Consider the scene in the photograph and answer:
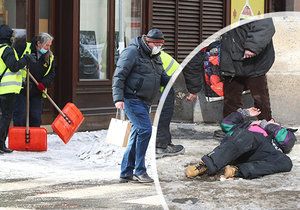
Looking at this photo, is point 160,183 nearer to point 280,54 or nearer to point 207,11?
point 280,54

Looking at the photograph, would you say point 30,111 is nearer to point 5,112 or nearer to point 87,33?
point 5,112

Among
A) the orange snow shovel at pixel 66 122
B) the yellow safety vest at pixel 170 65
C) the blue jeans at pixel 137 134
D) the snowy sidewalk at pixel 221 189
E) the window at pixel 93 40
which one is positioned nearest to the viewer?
the snowy sidewalk at pixel 221 189

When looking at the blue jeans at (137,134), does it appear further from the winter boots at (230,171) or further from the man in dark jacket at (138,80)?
the winter boots at (230,171)

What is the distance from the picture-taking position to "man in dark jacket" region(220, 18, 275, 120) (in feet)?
7.03

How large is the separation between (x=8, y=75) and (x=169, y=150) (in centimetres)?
721

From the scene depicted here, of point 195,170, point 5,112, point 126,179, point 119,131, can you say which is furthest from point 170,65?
point 5,112

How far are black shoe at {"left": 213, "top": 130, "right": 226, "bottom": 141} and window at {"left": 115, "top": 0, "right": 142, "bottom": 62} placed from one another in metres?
10.8

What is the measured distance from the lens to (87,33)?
1238cm

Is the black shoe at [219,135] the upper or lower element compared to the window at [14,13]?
lower

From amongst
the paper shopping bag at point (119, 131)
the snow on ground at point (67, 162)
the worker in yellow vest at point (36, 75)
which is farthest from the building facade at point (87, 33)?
the paper shopping bag at point (119, 131)

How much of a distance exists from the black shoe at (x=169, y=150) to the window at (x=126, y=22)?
34.8 ft

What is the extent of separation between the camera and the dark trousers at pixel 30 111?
9.80 meters

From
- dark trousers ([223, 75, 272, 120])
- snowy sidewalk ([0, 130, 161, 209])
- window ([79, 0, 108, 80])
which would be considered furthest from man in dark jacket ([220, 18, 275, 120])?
window ([79, 0, 108, 80])

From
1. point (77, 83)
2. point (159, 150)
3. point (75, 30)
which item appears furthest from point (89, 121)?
point (159, 150)
